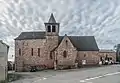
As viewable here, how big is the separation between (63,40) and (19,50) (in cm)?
1436

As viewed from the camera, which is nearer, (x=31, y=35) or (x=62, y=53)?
(x=62, y=53)

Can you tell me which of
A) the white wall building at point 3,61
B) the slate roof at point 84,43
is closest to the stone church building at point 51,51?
the slate roof at point 84,43

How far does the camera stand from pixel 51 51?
69.8 m

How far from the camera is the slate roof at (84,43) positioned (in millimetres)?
72688

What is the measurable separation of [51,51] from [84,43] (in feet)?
36.7

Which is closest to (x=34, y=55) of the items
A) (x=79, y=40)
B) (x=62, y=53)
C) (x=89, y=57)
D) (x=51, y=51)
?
(x=51, y=51)

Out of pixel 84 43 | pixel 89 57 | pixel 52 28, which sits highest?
pixel 52 28

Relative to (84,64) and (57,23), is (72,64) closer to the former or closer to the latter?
(84,64)

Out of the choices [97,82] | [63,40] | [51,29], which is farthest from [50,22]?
[97,82]

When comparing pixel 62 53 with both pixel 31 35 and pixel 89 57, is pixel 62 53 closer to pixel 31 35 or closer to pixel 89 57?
pixel 89 57

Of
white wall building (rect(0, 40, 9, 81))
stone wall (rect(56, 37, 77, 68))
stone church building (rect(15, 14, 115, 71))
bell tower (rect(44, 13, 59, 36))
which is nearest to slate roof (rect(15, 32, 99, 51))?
stone church building (rect(15, 14, 115, 71))

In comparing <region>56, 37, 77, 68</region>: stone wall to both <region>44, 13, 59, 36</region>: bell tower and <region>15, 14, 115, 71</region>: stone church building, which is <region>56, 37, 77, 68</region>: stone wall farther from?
<region>44, 13, 59, 36</region>: bell tower

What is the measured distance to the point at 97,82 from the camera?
2812cm

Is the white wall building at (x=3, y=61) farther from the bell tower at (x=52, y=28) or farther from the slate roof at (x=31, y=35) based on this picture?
the slate roof at (x=31, y=35)
